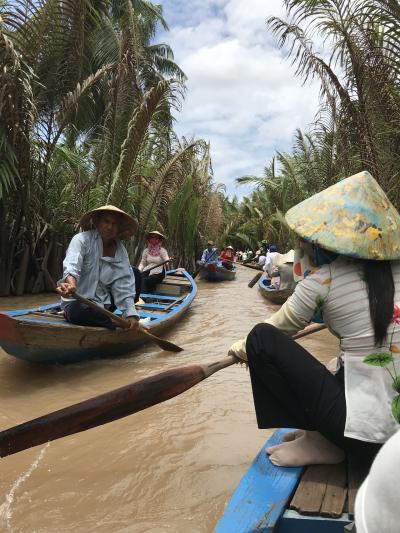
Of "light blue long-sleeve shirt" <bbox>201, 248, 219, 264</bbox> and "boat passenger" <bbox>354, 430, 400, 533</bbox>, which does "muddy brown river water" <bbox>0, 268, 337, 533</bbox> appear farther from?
"light blue long-sleeve shirt" <bbox>201, 248, 219, 264</bbox>

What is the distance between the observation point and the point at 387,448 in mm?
704

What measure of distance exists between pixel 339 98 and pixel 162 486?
5593mm

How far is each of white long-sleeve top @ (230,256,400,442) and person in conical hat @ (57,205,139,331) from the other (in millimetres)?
2644

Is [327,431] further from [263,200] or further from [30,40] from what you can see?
[263,200]

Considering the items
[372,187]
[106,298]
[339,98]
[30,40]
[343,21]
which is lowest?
[106,298]

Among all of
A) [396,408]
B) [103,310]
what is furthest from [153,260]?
[396,408]

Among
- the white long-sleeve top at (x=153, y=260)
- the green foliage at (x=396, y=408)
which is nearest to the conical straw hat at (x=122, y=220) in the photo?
the green foliage at (x=396, y=408)

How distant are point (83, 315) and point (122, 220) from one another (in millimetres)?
966

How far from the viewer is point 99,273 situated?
428 cm

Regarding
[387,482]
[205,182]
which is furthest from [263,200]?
[387,482]

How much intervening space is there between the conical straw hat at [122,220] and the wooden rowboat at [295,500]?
112 inches

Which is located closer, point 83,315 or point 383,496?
point 383,496

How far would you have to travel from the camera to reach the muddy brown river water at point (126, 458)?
2.17 meters

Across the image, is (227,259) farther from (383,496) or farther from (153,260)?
(383,496)
